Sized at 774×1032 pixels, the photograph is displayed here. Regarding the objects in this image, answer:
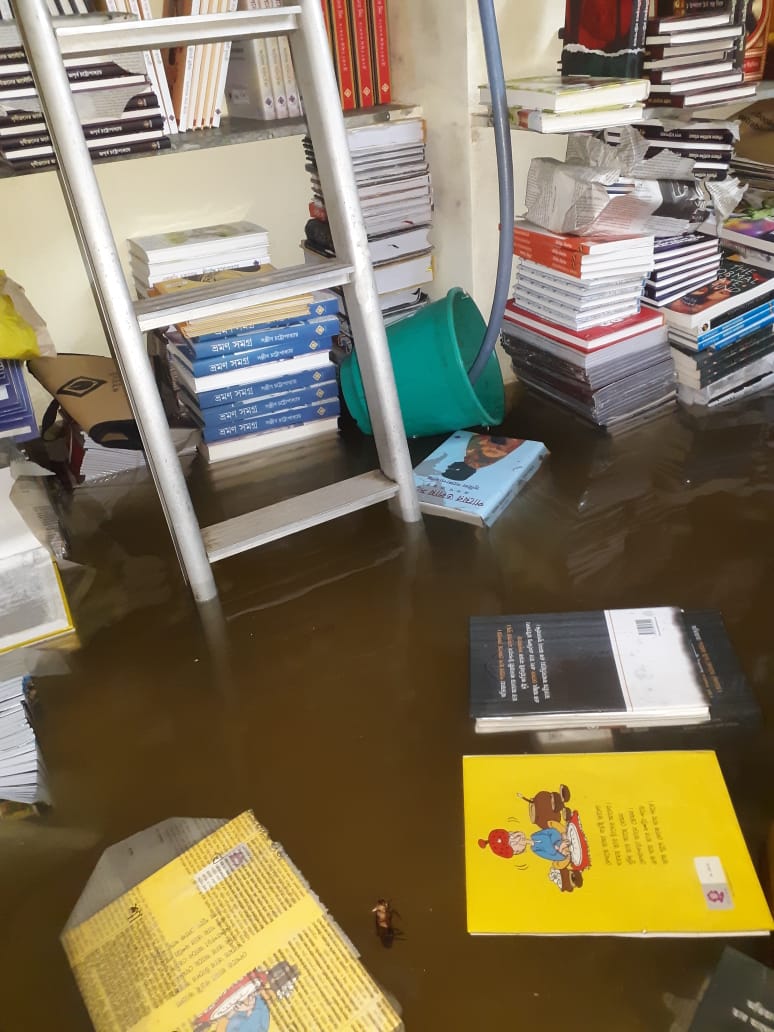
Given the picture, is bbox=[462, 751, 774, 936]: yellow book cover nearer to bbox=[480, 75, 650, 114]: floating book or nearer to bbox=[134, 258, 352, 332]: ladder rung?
bbox=[134, 258, 352, 332]: ladder rung

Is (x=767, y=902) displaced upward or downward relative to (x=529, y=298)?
downward

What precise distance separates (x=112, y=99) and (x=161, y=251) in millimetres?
270

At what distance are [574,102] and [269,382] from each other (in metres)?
0.73

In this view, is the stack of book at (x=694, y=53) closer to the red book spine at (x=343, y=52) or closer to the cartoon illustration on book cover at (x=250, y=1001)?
the red book spine at (x=343, y=52)

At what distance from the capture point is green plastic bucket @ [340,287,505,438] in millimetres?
1419

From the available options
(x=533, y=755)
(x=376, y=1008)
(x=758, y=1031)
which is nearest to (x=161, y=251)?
(x=533, y=755)

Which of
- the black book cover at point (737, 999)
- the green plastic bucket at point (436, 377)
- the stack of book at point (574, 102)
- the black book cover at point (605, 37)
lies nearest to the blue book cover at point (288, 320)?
the green plastic bucket at point (436, 377)

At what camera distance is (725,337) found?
62.6 inches

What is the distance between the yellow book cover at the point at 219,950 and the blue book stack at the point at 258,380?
0.89m

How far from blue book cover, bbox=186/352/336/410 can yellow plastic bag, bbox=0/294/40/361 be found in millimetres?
280

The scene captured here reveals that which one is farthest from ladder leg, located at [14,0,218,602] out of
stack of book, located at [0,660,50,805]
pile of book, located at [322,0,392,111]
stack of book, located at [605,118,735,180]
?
stack of book, located at [605,118,735,180]

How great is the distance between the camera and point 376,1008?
2.21ft

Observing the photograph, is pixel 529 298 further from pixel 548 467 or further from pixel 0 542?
pixel 0 542

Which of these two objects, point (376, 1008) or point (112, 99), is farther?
point (112, 99)
